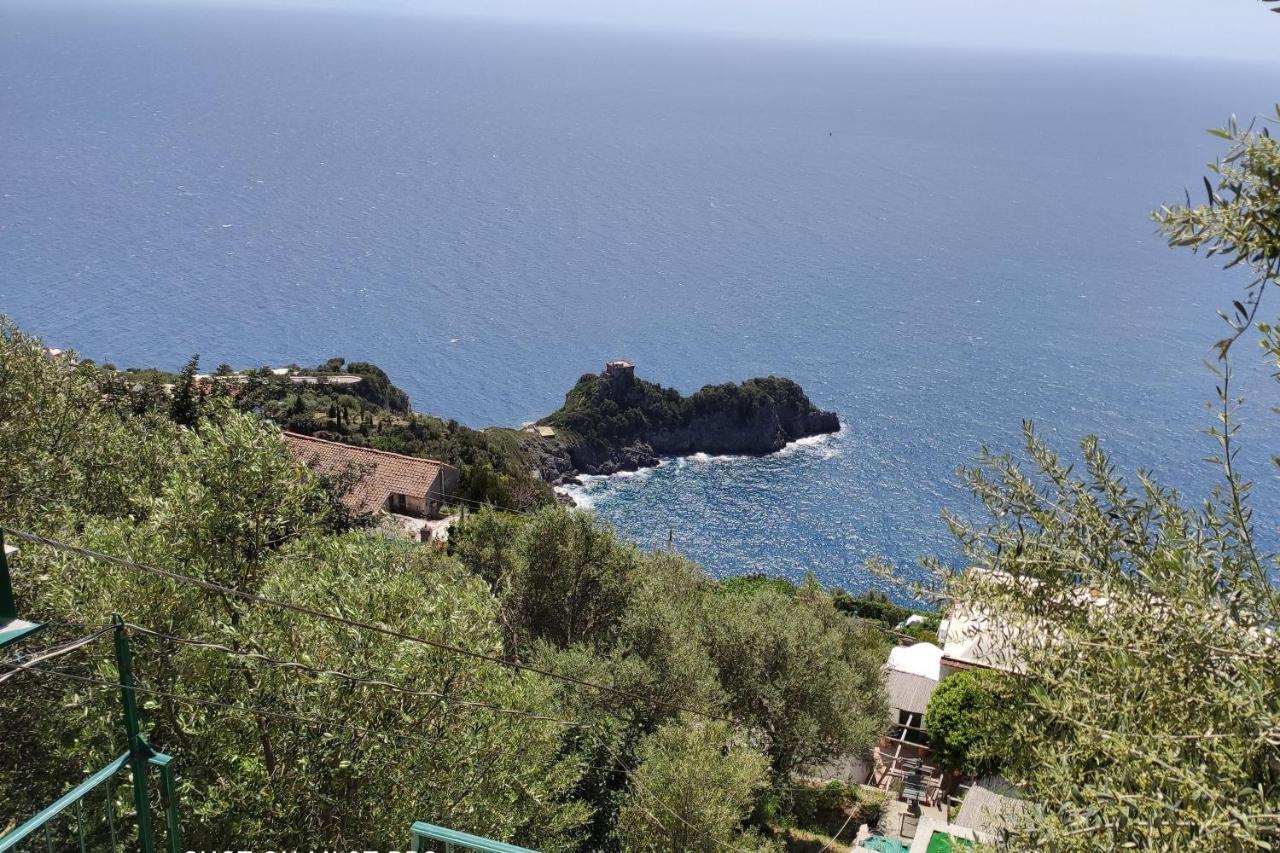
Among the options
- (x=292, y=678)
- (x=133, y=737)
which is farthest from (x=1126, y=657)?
(x=292, y=678)

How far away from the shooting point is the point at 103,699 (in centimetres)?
1027

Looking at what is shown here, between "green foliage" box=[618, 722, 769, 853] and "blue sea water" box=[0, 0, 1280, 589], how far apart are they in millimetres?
36447

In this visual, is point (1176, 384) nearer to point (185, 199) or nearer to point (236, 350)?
point (236, 350)

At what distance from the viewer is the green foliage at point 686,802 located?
14133 mm

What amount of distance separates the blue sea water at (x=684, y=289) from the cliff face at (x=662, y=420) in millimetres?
2126

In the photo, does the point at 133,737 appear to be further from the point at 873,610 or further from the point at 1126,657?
the point at 873,610

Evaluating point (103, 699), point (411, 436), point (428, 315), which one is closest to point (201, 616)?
point (103, 699)

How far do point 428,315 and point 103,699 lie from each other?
8736cm

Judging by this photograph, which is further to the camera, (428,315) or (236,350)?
(428,315)

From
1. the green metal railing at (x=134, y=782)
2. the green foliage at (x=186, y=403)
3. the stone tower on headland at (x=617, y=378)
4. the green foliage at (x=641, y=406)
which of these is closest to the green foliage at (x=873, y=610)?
the green foliage at (x=186, y=403)

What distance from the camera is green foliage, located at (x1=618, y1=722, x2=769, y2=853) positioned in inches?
556

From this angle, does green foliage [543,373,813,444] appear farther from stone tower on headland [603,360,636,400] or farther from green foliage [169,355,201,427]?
green foliage [169,355,201,427]

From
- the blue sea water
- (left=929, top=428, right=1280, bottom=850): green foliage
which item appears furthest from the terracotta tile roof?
(left=929, top=428, right=1280, bottom=850): green foliage

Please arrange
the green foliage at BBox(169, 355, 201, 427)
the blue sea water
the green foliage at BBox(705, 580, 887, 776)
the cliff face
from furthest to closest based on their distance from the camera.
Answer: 1. the blue sea water
2. the cliff face
3. the green foliage at BBox(169, 355, 201, 427)
4. the green foliage at BBox(705, 580, 887, 776)
